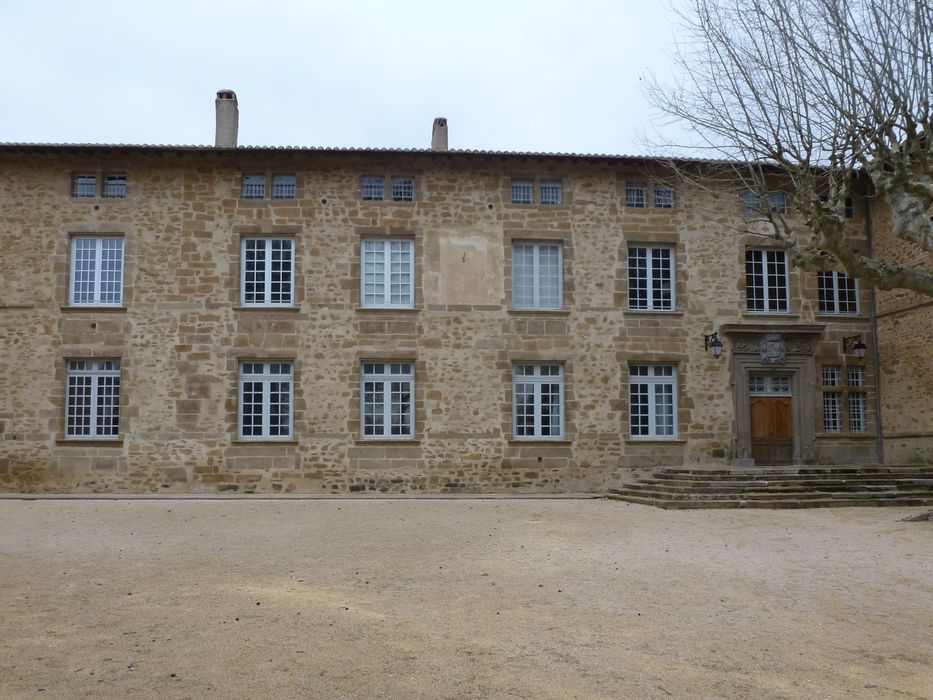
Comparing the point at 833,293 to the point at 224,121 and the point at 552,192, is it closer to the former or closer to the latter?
the point at 552,192

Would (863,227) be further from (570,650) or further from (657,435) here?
(570,650)

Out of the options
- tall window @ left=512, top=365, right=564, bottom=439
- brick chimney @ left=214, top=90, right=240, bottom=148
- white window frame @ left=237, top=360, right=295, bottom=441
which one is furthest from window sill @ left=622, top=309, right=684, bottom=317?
brick chimney @ left=214, top=90, right=240, bottom=148

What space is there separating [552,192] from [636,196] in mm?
1569

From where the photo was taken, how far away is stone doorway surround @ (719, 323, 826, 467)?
1647 cm

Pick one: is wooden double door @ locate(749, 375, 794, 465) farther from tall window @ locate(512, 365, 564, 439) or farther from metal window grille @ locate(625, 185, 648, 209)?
metal window grille @ locate(625, 185, 648, 209)

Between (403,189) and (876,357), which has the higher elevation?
(403,189)

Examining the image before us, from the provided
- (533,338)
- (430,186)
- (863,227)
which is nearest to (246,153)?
(430,186)

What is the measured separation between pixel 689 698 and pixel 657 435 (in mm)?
12253

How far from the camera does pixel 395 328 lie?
53.3 ft

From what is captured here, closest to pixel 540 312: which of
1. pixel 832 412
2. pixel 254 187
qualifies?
pixel 254 187

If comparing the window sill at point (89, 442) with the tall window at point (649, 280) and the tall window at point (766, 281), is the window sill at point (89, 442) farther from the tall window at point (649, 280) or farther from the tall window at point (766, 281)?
the tall window at point (766, 281)

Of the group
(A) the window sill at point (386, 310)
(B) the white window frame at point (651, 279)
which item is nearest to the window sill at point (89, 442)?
(A) the window sill at point (386, 310)

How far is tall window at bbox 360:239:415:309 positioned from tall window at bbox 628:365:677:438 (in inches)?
171

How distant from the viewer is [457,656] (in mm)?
5160
